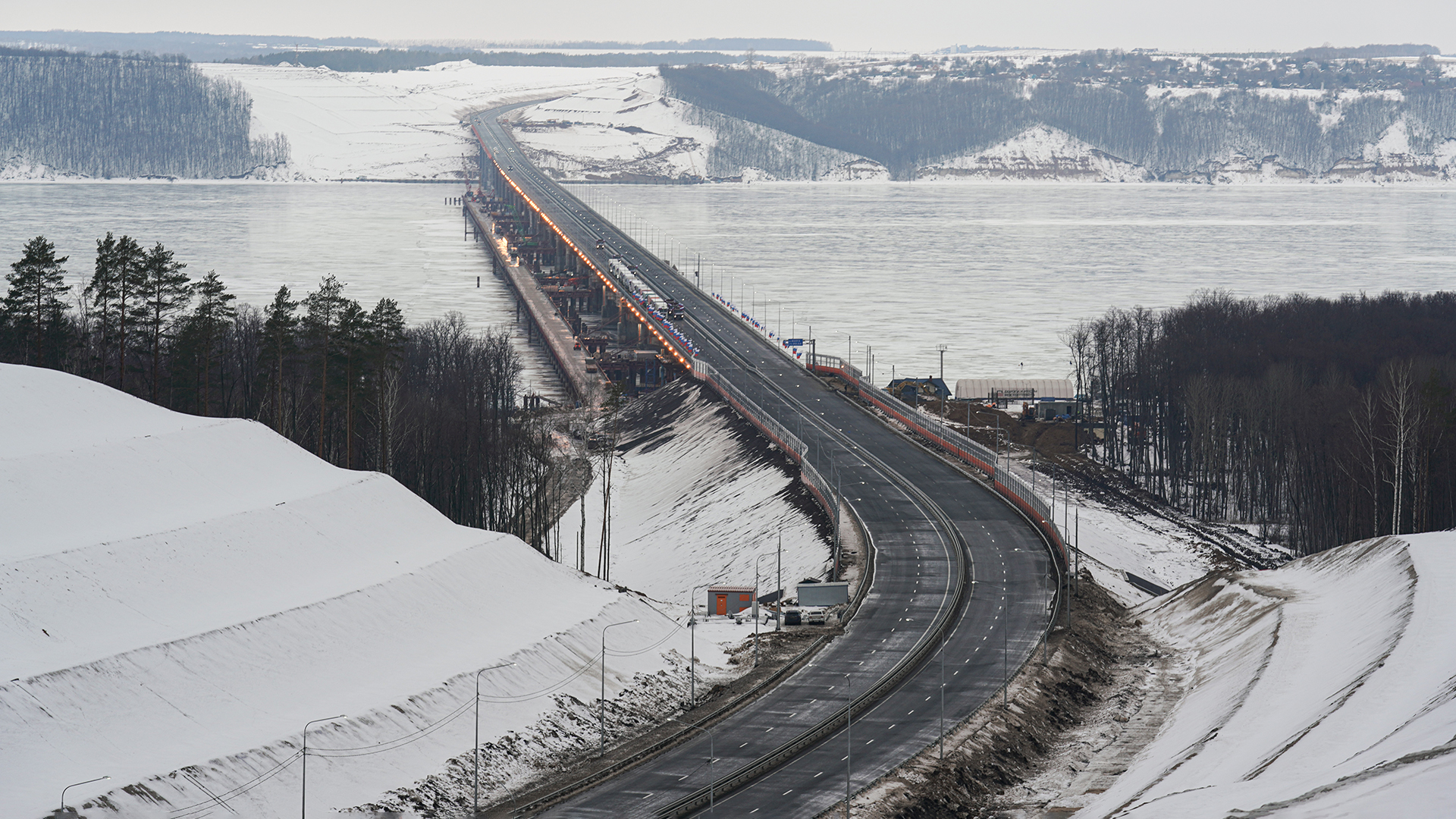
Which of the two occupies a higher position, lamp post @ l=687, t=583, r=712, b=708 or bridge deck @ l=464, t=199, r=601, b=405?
lamp post @ l=687, t=583, r=712, b=708

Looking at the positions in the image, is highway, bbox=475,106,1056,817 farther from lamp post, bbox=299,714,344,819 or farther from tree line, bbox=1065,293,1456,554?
tree line, bbox=1065,293,1456,554

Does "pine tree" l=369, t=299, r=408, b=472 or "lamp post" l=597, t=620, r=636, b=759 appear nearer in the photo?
"lamp post" l=597, t=620, r=636, b=759

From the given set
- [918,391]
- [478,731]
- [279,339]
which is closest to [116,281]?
[279,339]

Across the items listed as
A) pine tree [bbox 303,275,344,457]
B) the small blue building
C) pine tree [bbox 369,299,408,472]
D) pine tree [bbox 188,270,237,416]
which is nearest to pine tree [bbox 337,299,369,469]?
pine tree [bbox 369,299,408,472]

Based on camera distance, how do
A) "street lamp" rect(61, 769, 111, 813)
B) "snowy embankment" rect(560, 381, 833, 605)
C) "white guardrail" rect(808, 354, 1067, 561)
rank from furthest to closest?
"snowy embankment" rect(560, 381, 833, 605)
"white guardrail" rect(808, 354, 1067, 561)
"street lamp" rect(61, 769, 111, 813)

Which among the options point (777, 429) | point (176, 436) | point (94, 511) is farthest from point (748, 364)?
point (94, 511)

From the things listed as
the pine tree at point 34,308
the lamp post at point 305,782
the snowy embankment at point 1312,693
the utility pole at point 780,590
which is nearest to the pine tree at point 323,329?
the pine tree at point 34,308

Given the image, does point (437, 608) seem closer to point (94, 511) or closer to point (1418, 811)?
point (94, 511)
